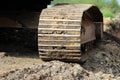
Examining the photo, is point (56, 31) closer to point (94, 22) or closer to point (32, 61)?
point (32, 61)

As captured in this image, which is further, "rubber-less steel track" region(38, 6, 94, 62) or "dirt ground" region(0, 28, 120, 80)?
"rubber-less steel track" region(38, 6, 94, 62)

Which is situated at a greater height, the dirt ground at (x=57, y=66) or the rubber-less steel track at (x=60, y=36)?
the rubber-less steel track at (x=60, y=36)

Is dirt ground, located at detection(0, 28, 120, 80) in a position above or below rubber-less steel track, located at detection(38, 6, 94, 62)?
below

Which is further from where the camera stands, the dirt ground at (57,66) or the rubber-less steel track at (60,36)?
the rubber-less steel track at (60,36)

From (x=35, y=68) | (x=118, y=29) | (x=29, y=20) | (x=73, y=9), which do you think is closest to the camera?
(x=35, y=68)

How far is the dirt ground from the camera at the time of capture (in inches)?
269

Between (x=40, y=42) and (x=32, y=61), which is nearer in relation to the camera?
(x=40, y=42)

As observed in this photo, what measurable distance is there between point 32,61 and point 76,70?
139cm

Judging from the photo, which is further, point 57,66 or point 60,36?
point 60,36

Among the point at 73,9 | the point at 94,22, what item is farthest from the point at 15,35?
the point at 73,9

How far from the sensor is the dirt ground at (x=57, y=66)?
683 centimetres

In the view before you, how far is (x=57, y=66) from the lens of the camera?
7223mm

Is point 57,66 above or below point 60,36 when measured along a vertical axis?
below

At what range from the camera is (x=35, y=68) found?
705 cm
